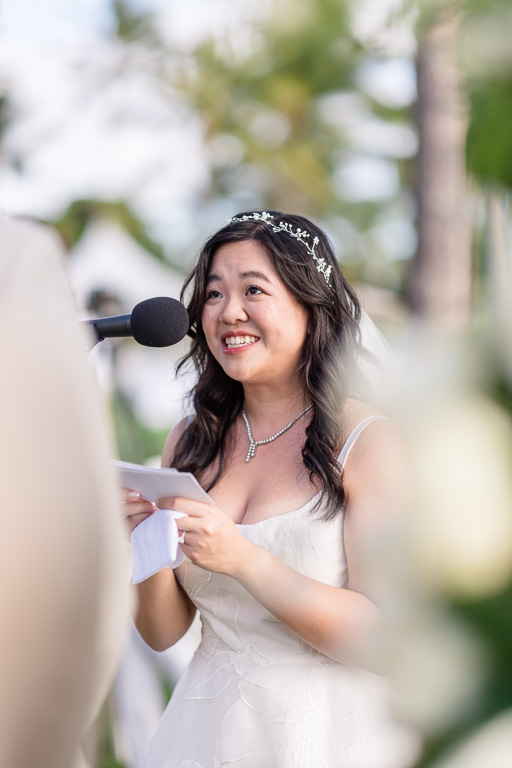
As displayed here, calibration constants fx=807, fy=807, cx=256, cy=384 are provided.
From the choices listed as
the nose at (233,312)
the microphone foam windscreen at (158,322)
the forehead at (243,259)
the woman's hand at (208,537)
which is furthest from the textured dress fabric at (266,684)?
the microphone foam windscreen at (158,322)

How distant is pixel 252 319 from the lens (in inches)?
101

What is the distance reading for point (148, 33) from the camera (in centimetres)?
2123

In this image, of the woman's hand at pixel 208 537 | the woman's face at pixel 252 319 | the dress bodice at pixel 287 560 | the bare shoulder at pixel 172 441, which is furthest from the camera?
the bare shoulder at pixel 172 441

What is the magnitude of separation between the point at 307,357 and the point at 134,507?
0.81 m

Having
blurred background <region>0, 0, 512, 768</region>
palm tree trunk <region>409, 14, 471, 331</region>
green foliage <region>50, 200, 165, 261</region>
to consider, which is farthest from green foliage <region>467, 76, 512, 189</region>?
green foliage <region>50, 200, 165, 261</region>

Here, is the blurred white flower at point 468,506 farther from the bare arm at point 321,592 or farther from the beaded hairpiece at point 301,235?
the beaded hairpiece at point 301,235

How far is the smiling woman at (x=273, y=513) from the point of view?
2.14 meters

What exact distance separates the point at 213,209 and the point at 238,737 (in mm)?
22686

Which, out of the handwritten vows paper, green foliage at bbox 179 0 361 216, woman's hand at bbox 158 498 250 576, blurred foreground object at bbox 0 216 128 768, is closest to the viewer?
blurred foreground object at bbox 0 216 128 768

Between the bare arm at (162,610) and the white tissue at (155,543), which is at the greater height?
the white tissue at (155,543)

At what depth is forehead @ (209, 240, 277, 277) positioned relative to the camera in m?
2.62

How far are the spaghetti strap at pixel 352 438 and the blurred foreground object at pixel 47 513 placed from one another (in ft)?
5.49

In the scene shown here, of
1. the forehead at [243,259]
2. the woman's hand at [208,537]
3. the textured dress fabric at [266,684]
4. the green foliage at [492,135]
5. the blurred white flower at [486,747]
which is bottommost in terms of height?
the textured dress fabric at [266,684]

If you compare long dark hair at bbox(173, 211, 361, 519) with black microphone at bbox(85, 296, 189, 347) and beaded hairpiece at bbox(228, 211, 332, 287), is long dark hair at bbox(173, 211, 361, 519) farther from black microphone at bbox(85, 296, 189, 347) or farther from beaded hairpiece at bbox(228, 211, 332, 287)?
black microphone at bbox(85, 296, 189, 347)
